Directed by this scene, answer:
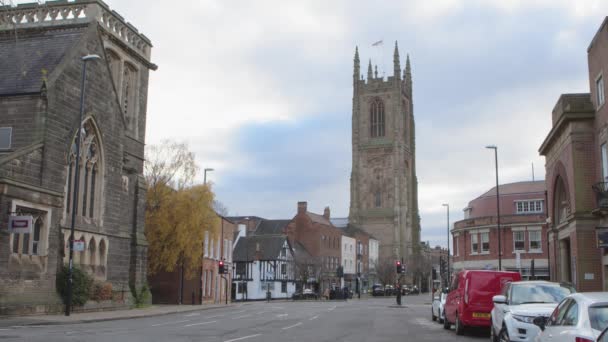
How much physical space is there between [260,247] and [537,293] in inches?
2468

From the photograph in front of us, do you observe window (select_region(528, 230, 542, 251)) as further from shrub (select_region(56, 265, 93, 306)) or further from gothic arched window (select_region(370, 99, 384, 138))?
gothic arched window (select_region(370, 99, 384, 138))

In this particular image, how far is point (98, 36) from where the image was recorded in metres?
30.7

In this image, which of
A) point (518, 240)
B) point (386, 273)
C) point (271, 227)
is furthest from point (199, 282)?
point (386, 273)

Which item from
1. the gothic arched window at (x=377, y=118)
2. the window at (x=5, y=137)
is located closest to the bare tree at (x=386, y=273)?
the gothic arched window at (x=377, y=118)

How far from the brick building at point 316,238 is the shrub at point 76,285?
61473 mm

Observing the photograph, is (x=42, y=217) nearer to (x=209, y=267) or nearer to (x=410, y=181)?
(x=209, y=267)

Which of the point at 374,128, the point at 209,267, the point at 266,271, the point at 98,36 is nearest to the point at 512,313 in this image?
the point at 98,36

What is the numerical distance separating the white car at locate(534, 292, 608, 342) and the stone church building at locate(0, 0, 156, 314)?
17.9 meters

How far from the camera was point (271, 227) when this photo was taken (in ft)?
325

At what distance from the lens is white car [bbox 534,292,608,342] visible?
8.62 meters

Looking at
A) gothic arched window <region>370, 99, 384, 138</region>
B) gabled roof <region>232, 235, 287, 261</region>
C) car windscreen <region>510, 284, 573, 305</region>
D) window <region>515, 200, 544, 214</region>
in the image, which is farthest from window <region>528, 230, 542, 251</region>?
gothic arched window <region>370, 99, 384, 138</region>

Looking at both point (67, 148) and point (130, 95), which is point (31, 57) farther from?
point (130, 95)

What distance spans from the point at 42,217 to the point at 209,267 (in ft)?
91.3

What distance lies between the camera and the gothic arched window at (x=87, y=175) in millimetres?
28734
